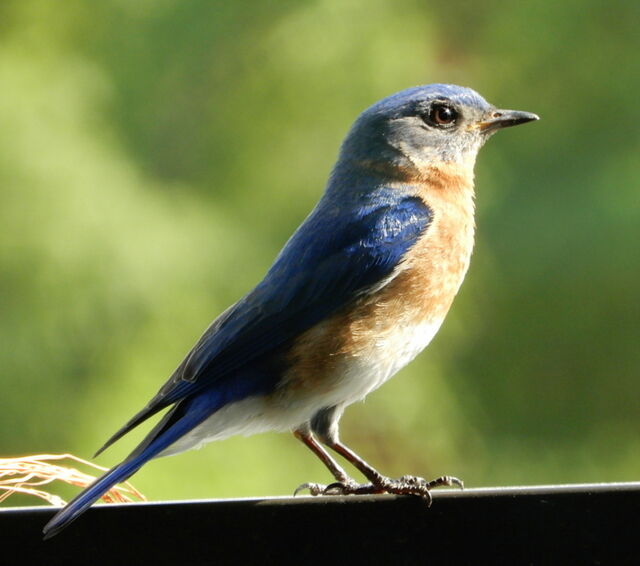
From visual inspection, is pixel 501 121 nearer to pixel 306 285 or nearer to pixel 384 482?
pixel 306 285

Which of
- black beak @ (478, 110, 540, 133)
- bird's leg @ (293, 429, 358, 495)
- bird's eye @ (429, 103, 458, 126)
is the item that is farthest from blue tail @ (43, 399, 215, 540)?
black beak @ (478, 110, 540, 133)

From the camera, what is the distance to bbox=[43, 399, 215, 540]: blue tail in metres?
2.14

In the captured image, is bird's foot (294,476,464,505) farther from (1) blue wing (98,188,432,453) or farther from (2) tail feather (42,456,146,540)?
(2) tail feather (42,456,146,540)

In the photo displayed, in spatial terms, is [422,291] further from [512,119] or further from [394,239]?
[512,119]

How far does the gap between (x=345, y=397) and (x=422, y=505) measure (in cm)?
125

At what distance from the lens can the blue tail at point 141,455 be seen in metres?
2.14

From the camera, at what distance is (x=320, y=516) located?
2145 mm

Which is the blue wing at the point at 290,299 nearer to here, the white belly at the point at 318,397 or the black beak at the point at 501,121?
the white belly at the point at 318,397

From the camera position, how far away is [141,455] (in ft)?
9.34

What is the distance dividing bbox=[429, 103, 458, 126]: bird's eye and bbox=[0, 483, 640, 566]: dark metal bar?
2.11 metres

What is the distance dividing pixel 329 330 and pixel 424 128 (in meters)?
1.04

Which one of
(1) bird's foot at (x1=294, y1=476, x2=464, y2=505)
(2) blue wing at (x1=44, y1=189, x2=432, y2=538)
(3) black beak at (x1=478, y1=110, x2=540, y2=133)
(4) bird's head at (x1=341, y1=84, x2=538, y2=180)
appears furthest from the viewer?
(3) black beak at (x1=478, y1=110, x2=540, y2=133)

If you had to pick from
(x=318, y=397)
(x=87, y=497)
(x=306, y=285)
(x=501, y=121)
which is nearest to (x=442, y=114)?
(x=501, y=121)

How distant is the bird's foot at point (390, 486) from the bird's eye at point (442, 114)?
1.34 m
